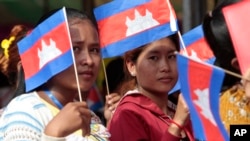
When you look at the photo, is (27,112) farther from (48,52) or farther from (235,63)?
(235,63)

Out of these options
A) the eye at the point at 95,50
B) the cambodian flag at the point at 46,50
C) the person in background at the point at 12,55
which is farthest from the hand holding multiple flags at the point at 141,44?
the person in background at the point at 12,55

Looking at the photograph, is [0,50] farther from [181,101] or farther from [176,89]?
[181,101]

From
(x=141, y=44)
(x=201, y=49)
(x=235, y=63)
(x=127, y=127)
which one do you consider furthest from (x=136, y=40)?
(x=235, y=63)

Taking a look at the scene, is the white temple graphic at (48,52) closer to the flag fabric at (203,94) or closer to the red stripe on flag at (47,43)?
the red stripe on flag at (47,43)

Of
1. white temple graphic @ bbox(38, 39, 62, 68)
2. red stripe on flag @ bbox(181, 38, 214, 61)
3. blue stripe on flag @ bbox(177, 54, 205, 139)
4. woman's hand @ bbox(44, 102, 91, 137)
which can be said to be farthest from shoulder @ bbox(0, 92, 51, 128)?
red stripe on flag @ bbox(181, 38, 214, 61)

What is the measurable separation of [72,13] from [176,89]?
2.64ft

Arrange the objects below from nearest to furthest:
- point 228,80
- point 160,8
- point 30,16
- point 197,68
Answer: point 197,68 < point 228,80 < point 160,8 < point 30,16

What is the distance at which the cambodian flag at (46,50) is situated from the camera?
3697mm

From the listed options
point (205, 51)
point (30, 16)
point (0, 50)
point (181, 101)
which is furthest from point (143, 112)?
point (30, 16)

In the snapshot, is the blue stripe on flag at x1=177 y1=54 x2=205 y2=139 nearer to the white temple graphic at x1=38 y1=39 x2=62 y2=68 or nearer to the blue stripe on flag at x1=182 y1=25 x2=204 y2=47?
the white temple graphic at x1=38 y1=39 x2=62 y2=68

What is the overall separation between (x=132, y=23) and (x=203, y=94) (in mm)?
1135

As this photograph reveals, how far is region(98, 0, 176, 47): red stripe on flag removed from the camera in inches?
166

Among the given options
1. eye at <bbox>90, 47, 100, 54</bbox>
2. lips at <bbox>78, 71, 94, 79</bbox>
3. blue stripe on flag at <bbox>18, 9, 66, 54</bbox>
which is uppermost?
blue stripe on flag at <bbox>18, 9, 66, 54</bbox>

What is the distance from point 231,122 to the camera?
11.1 feet
